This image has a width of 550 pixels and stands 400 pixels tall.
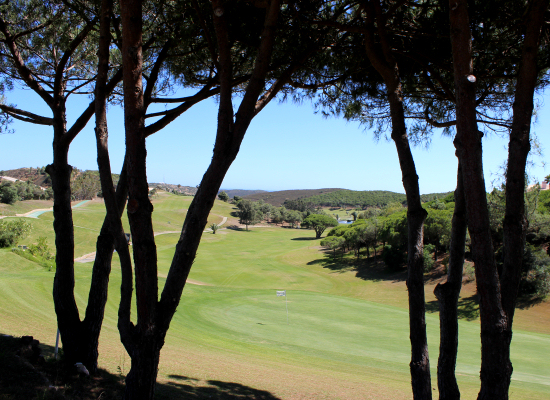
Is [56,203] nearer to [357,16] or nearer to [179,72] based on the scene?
[179,72]

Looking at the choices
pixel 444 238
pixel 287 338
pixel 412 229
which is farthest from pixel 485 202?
pixel 444 238

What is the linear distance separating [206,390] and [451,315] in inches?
130

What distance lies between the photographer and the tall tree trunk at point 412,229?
12.2 feet

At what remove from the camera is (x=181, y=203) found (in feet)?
267

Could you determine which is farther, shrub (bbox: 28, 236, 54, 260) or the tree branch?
shrub (bbox: 28, 236, 54, 260)

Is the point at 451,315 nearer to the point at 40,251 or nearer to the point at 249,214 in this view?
the point at 40,251

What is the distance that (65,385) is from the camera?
Result: 390cm

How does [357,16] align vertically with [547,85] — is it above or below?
above

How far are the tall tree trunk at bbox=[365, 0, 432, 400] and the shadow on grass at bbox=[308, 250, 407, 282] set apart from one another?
2575 cm

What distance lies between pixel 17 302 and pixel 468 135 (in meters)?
11.6

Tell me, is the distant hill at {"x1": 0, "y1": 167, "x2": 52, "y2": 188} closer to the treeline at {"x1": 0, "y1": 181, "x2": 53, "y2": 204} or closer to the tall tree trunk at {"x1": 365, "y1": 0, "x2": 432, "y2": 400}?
the treeline at {"x1": 0, "y1": 181, "x2": 53, "y2": 204}

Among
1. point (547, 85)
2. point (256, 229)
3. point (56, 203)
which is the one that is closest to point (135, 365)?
point (56, 203)

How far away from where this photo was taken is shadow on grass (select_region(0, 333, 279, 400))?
3.52 meters

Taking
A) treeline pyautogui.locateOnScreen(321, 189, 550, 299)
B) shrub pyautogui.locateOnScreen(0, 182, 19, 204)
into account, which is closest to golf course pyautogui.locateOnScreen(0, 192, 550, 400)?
treeline pyautogui.locateOnScreen(321, 189, 550, 299)
